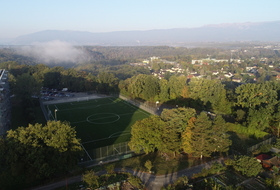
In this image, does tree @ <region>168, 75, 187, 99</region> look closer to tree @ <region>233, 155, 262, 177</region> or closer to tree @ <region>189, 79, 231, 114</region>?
tree @ <region>189, 79, 231, 114</region>

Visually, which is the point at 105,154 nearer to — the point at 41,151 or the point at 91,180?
the point at 91,180

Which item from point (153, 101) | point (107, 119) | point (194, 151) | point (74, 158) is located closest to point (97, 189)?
point (74, 158)

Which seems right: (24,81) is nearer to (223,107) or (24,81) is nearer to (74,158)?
(74,158)

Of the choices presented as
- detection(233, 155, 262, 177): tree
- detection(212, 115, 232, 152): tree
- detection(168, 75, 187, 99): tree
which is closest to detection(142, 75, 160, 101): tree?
detection(168, 75, 187, 99): tree

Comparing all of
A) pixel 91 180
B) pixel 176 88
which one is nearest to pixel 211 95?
pixel 176 88

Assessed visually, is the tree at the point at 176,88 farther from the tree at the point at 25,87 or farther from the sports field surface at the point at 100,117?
the tree at the point at 25,87

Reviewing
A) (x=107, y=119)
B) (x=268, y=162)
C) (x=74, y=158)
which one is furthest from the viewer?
(x=107, y=119)
